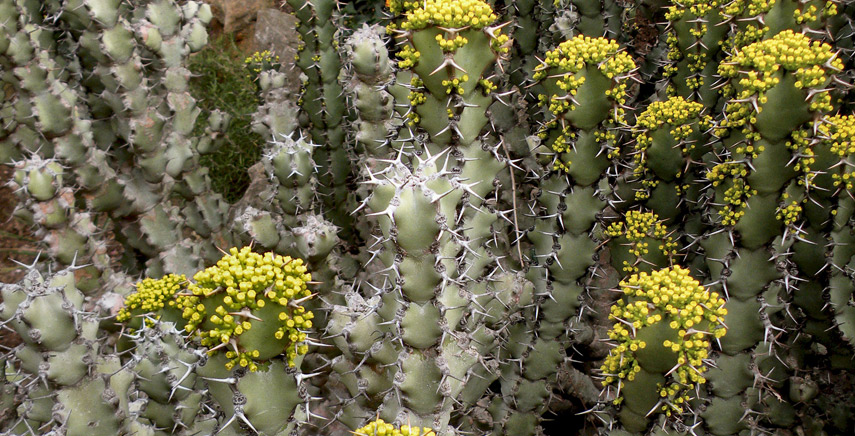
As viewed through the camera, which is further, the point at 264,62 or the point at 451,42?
the point at 264,62

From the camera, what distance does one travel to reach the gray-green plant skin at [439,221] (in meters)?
1.97

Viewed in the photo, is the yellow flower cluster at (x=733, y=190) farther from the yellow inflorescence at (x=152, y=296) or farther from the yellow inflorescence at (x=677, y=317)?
the yellow inflorescence at (x=152, y=296)

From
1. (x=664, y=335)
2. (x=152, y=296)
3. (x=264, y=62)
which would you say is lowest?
(x=152, y=296)

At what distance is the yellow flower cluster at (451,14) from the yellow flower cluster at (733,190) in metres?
0.94

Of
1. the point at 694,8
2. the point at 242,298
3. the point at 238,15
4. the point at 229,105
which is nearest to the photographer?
the point at 242,298

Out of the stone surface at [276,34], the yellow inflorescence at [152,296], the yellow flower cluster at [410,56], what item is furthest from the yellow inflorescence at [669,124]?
the stone surface at [276,34]

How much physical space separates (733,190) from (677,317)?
0.63 meters

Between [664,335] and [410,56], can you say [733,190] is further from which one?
[410,56]

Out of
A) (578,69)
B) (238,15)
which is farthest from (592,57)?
(238,15)

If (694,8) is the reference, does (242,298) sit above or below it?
below

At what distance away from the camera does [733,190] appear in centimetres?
214

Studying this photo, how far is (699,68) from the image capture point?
280 cm

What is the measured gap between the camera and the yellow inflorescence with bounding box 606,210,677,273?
2.51 m

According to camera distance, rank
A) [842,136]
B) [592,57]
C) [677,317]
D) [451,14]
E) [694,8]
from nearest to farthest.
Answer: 1. [677,317]
2. [451,14]
3. [842,136]
4. [592,57]
5. [694,8]
